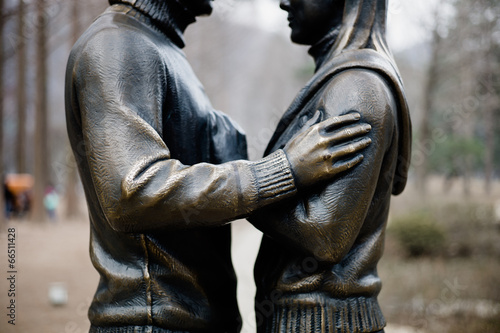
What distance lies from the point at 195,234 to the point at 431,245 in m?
9.11

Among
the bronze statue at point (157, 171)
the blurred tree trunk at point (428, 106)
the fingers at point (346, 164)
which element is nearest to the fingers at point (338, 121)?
the bronze statue at point (157, 171)

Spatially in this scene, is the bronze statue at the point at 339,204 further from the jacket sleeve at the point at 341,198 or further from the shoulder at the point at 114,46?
→ the shoulder at the point at 114,46

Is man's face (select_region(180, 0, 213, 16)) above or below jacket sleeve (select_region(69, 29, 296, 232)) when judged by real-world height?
above

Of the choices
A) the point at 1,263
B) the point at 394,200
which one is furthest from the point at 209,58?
the point at 1,263

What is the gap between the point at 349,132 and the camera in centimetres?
178

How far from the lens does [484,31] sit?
38.9 ft

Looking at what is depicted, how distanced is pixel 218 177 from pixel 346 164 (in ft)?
1.49

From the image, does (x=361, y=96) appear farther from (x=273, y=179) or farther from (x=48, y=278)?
(x=48, y=278)

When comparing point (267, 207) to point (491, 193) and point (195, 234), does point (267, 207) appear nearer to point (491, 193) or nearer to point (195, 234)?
point (195, 234)

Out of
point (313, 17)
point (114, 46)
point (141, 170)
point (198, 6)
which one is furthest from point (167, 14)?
point (141, 170)

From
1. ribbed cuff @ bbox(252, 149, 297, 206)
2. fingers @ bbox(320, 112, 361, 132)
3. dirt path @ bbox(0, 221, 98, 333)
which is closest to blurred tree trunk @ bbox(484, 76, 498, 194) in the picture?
dirt path @ bbox(0, 221, 98, 333)

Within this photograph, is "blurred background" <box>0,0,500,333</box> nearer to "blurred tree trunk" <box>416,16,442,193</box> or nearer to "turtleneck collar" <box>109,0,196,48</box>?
"blurred tree trunk" <box>416,16,442,193</box>

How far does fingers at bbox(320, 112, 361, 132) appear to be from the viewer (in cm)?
178

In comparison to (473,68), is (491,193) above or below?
below
